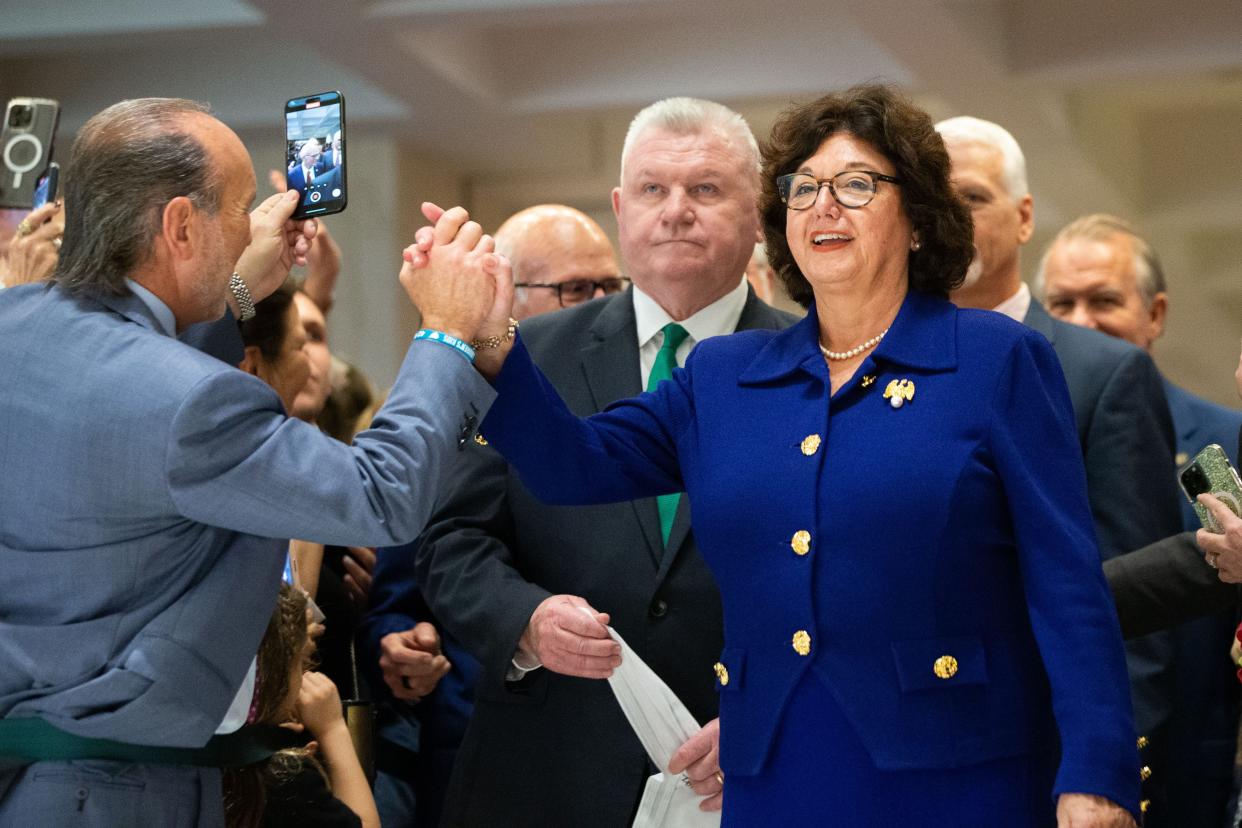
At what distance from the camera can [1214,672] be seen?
3.78m

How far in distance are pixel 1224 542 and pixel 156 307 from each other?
1689mm

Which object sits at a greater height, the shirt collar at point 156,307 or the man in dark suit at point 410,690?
the shirt collar at point 156,307

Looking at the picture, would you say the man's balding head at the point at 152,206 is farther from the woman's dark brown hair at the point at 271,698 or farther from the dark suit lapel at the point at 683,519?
the dark suit lapel at the point at 683,519

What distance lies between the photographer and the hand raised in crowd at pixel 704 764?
8.36ft

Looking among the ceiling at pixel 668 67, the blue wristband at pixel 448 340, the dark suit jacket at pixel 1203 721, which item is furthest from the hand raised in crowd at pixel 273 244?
the ceiling at pixel 668 67

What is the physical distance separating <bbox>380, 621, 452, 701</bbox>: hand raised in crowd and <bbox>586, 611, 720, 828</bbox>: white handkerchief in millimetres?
892

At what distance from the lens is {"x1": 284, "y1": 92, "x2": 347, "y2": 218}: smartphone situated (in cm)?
237

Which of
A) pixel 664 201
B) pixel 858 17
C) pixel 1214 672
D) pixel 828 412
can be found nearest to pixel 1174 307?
pixel 858 17

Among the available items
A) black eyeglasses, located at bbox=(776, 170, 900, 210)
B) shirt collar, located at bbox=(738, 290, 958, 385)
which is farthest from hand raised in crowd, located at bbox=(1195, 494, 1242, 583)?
black eyeglasses, located at bbox=(776, 170, 900, 210)

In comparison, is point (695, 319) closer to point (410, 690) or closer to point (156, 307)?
point (410, 690)

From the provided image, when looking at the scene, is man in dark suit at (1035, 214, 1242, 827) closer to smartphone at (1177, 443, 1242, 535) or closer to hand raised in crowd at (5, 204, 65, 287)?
smartphone at (1177, 443, 1242, 535)

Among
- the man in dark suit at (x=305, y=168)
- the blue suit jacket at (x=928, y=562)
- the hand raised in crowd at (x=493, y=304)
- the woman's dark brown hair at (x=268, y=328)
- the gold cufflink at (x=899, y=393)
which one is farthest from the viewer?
the woman's dark brown hair at (x=268, y=328)

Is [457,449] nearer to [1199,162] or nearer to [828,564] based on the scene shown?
[828,564]

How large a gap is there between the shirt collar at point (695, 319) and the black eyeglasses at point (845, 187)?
2.24ft
